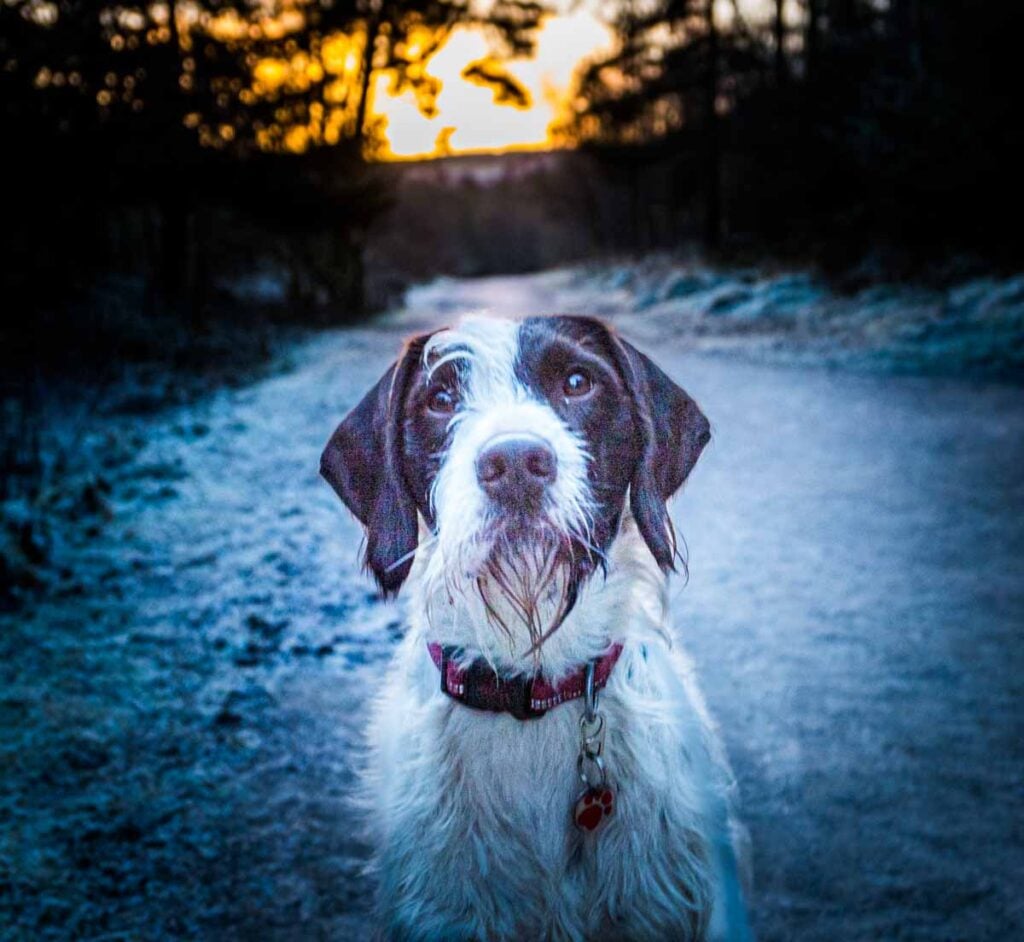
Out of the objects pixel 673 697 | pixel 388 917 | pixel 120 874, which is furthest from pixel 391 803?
pixel 120 874

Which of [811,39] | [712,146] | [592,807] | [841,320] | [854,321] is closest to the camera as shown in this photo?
[592,807]

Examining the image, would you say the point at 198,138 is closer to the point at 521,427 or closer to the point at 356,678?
the point at 356,678

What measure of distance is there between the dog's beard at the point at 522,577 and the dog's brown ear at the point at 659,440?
18 cm

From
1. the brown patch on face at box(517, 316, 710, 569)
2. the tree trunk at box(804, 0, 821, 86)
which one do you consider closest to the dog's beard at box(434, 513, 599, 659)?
the brown patch on face at box(517, 316, 710, 569)

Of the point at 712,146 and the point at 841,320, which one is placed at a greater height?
the point at 712,146

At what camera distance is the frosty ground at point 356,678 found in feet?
8.50

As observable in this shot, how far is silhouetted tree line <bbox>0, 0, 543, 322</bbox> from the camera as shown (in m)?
10.3

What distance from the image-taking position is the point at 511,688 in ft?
7.02

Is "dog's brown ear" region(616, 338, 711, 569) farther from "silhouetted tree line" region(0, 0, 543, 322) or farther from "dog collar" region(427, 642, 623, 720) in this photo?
"silhouetted tree line" region(0, 0, 543, 322)

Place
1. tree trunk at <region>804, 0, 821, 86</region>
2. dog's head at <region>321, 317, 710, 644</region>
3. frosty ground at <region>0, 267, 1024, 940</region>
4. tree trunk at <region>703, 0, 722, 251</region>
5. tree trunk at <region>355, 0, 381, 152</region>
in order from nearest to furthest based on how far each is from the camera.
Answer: dog's head at <region>321, 317, 710, 644</region>
frosty ground at <region>0, 267, 1024, 940</region>
tree trunk at <region>804, 0, 821, 86</region>
tree trunk at <region>355, 0, 381, 152</region>
tree trunk at <region>703, 0, 722, 251</region>

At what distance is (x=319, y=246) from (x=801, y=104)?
37.1 feet

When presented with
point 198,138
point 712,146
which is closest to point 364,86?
point 198,138

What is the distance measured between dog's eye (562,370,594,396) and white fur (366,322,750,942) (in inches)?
3.8

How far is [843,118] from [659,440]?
52.4 ft
